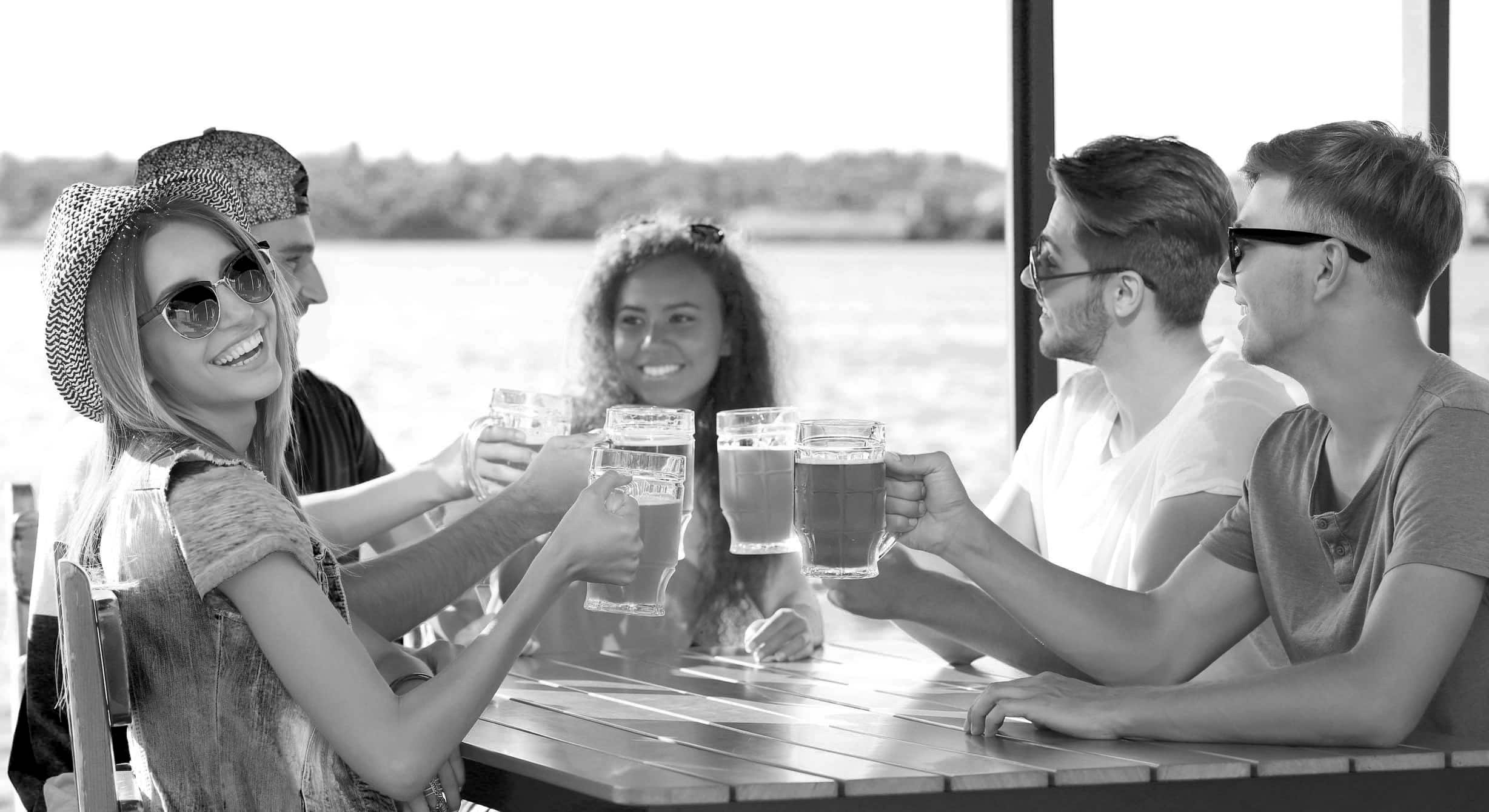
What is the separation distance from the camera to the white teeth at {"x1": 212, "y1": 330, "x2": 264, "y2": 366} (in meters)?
2.12

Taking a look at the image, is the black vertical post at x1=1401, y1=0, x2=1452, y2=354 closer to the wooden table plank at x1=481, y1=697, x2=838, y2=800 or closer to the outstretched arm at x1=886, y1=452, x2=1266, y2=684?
the outstretched arm at x1=886, y1=452, x2=1266, y2=684

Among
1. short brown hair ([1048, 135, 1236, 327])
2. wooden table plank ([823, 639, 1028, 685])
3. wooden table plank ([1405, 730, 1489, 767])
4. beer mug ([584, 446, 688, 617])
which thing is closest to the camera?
wooden table plank ([1405, 730, 1489, 767])

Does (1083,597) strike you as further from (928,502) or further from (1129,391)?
(1129,391)

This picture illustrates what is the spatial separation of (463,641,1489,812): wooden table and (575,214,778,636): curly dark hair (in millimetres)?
1431

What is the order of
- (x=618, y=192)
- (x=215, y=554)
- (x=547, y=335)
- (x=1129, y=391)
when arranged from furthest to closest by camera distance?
(x=618, y=192) → (x=547, y=335) → (x=1129, y=391) → (x=215, y=554)

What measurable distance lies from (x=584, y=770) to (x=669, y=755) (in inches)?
5.2

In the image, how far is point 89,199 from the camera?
81.8 inches

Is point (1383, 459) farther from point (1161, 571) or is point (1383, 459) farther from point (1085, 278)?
point (1085, 278)

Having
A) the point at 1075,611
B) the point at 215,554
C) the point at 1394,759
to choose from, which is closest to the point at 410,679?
the point at 215,554

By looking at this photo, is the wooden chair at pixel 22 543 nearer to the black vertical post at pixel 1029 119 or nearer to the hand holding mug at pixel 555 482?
the hand holding mug at pixel 555 482

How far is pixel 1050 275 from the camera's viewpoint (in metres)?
3.22

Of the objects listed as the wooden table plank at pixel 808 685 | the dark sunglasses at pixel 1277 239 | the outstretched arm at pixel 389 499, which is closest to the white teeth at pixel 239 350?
the outstretched arm at pixel 389 499

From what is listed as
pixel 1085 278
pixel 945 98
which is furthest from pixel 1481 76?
pixel 1085 278

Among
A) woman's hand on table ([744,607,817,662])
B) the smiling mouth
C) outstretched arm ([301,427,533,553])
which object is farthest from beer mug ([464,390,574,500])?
the smiling mouth
